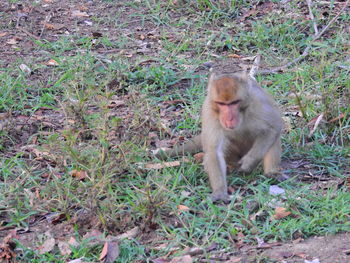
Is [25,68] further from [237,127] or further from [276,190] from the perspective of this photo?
[276,190]

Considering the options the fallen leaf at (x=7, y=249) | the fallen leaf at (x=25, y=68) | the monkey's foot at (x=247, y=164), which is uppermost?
the monkey's foot at (x=247, y=164)

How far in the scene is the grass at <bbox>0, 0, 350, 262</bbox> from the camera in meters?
4.95

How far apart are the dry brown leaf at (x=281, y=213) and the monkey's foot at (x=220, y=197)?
43 centimetres

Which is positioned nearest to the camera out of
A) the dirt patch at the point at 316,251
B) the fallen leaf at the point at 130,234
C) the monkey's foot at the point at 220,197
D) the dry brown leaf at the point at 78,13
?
the dirt patch at the point at 316,251

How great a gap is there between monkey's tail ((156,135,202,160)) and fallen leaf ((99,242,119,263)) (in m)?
1.40

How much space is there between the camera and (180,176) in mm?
5664

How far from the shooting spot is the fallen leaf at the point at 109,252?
4691 mm

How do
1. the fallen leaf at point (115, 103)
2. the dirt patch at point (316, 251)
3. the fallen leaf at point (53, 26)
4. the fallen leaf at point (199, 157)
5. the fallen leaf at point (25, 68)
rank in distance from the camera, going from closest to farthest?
the dirt patch at point (316, 251)
the fallen leaf at point (199, 157)
the fallen leaf at point (115, 103)
the fallen leaf at point (25, 68)
the fallen leaf at point (53, 26)

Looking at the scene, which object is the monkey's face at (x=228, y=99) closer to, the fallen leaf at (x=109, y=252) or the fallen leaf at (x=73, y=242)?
the fallen leaf at (x=109, y=252)

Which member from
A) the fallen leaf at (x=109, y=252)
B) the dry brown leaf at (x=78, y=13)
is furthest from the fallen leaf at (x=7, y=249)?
the dry brown leaf at (x=78, y=13)

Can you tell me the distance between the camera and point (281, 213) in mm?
4953

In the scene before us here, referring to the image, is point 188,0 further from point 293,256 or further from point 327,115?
point 293,256

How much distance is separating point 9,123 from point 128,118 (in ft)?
3.64

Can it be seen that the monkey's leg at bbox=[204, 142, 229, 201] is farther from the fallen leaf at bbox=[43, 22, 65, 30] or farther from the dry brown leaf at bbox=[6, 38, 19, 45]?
the fallen leaf at bbox=[43, 22, 65, 30]
